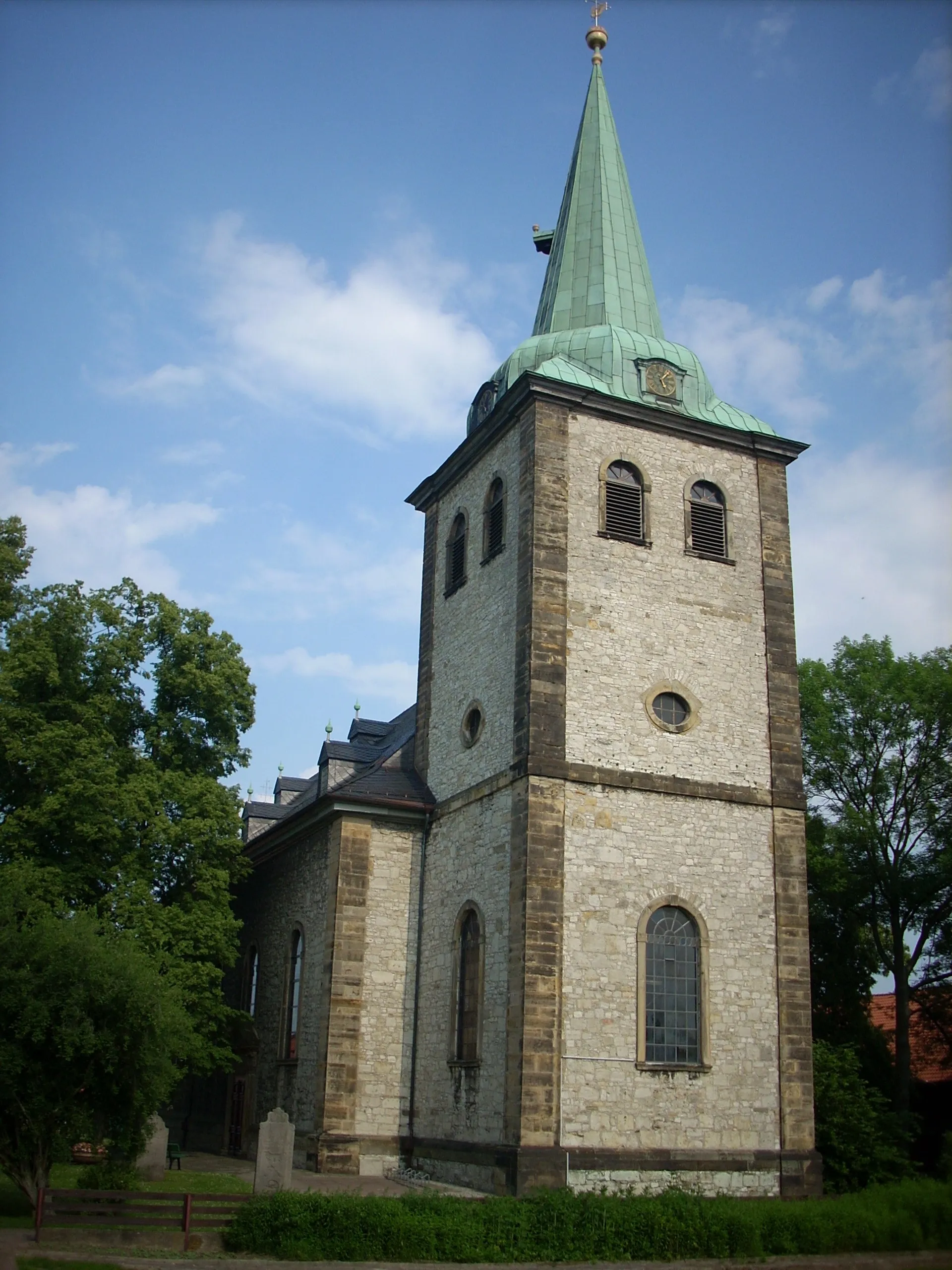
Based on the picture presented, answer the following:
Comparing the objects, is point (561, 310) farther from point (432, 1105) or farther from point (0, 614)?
point (432, 1105)

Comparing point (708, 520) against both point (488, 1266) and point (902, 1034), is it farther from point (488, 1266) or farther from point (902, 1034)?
point (488, 1266)

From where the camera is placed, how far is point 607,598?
22.5 metres

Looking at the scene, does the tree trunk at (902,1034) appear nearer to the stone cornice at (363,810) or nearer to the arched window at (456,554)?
the stone cornice at (363,810)

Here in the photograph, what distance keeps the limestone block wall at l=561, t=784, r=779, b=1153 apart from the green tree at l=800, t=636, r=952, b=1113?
7942 millimetres

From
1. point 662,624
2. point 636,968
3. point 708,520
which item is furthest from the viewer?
point 708,520

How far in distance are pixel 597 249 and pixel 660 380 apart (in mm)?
4381

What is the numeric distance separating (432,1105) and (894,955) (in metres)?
13.3

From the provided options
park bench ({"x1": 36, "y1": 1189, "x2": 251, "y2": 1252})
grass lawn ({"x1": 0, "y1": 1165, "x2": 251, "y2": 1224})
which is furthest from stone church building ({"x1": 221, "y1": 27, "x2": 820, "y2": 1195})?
park bench ({"x1": 36, "y1": 1189, "x2": 251, "y2": 1252})

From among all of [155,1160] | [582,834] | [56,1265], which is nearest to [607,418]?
[582,834]

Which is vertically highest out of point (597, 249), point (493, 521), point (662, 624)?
point (597, 249)

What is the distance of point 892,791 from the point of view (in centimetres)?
3092

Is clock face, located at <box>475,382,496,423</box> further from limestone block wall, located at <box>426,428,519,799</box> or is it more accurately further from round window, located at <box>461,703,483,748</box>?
round window, located at <box>461,703,483,748</box>

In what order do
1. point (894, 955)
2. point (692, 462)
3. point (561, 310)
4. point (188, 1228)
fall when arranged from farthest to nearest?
point (894, 955) → point (561, 310) → point (692, 462) → point (188, 1228)

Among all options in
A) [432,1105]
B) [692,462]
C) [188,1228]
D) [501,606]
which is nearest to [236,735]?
[501,606]
